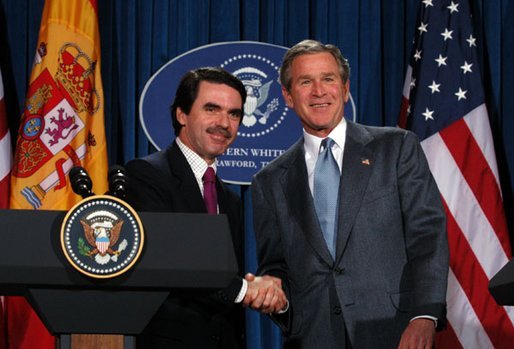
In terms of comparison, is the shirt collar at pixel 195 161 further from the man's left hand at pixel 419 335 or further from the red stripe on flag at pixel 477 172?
the red stripe on flag at pixel 477 172

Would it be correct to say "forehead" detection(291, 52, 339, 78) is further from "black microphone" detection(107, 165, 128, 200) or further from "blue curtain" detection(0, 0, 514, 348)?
"blue curtain" detection(0, 0, 514, 348)

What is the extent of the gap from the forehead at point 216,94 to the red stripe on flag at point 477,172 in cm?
153

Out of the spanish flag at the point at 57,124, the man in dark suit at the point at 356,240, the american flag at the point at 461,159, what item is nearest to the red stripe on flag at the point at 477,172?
the american flag at the point at 461,159

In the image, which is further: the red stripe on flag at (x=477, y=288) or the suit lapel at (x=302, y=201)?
the red stripe on flag at (x=477, y=288)

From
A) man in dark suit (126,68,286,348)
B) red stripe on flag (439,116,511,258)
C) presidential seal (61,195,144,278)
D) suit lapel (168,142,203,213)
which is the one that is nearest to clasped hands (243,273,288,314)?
man in dark suit (126,68,286,348)

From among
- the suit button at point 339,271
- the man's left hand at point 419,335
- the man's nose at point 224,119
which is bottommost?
the man's left hand at point 419,335

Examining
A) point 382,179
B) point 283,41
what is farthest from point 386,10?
point 382,179

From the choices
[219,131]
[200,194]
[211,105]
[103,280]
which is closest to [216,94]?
[211,105]

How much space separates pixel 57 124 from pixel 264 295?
6.72 feet

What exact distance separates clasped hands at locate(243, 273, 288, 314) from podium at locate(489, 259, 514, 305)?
783 mm

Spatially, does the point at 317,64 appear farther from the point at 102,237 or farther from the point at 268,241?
the point at 102,237

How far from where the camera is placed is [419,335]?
7.74 feet

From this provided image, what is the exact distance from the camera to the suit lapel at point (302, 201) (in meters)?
2.57

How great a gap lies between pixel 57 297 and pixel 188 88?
4.94 ft
